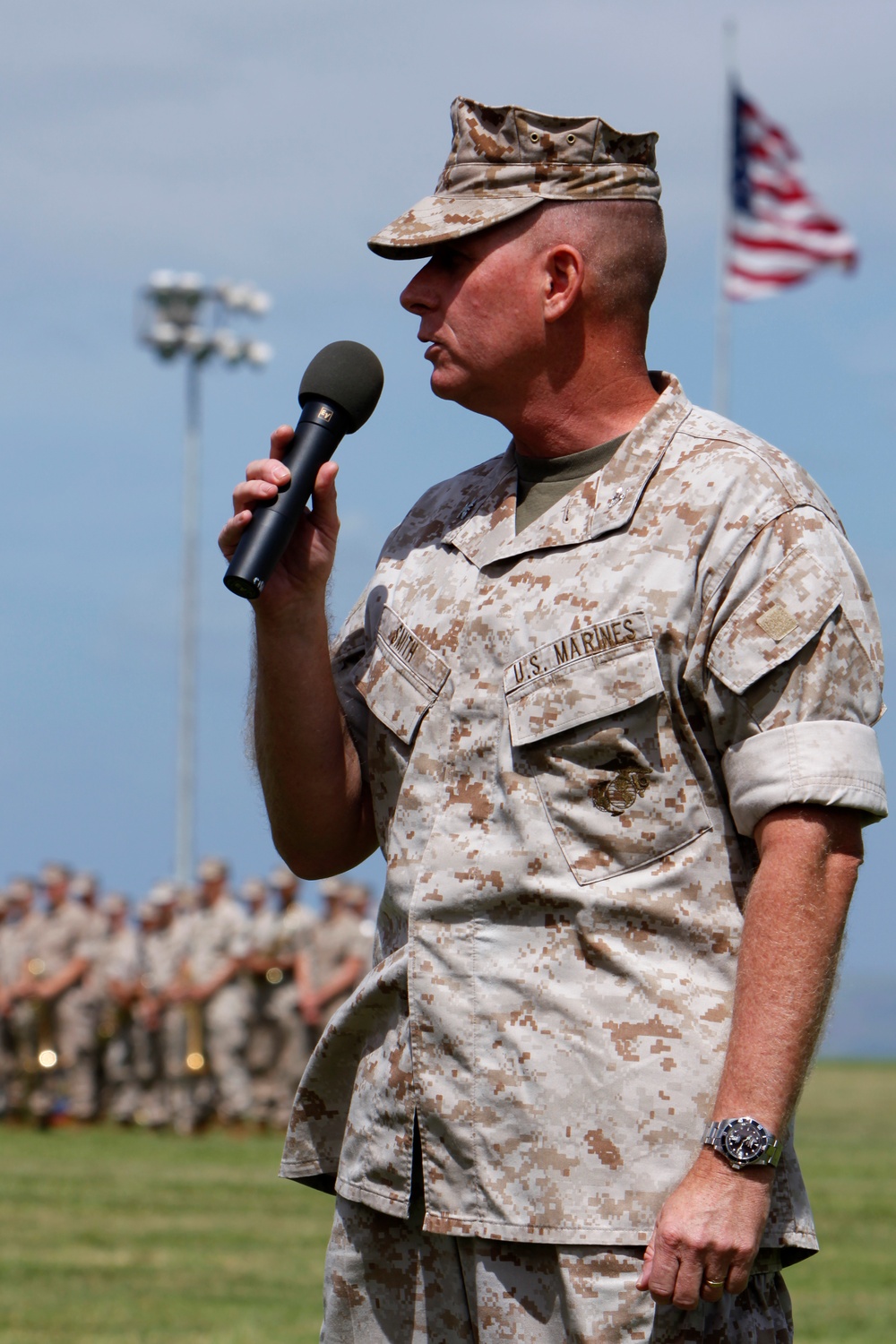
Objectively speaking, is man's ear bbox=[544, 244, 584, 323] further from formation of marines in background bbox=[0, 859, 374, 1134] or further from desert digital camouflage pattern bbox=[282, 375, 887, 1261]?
formation of marines in background bbox=[0, 859, 374, 1134]

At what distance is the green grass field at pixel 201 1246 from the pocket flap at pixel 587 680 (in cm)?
517

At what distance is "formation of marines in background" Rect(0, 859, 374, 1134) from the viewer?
1831 centimetres

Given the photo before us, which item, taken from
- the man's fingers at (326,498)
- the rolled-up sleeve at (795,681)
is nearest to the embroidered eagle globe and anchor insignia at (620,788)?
the rolled-up sleeve at (795,681)

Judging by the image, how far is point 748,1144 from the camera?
247cm

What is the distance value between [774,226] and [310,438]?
17159 millimetres

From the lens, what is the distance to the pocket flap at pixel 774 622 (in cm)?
260

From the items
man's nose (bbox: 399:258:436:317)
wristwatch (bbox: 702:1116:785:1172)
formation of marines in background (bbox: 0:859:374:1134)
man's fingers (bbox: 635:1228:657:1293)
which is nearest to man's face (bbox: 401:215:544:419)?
man's nose (bbox: 399:258:436:317)

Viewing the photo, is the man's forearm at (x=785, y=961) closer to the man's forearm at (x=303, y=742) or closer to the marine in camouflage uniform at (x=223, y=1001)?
the man's forearm at (x=303, y=742)

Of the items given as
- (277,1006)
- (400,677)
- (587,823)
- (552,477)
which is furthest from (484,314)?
(277,1006)

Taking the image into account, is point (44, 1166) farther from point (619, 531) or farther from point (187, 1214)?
point (619, 531)

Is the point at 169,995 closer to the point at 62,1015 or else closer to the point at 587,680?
the point at 62,1015

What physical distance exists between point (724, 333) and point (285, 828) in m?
20.0

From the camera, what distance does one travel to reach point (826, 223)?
19.0m

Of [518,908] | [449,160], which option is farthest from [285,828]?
[449,160]
